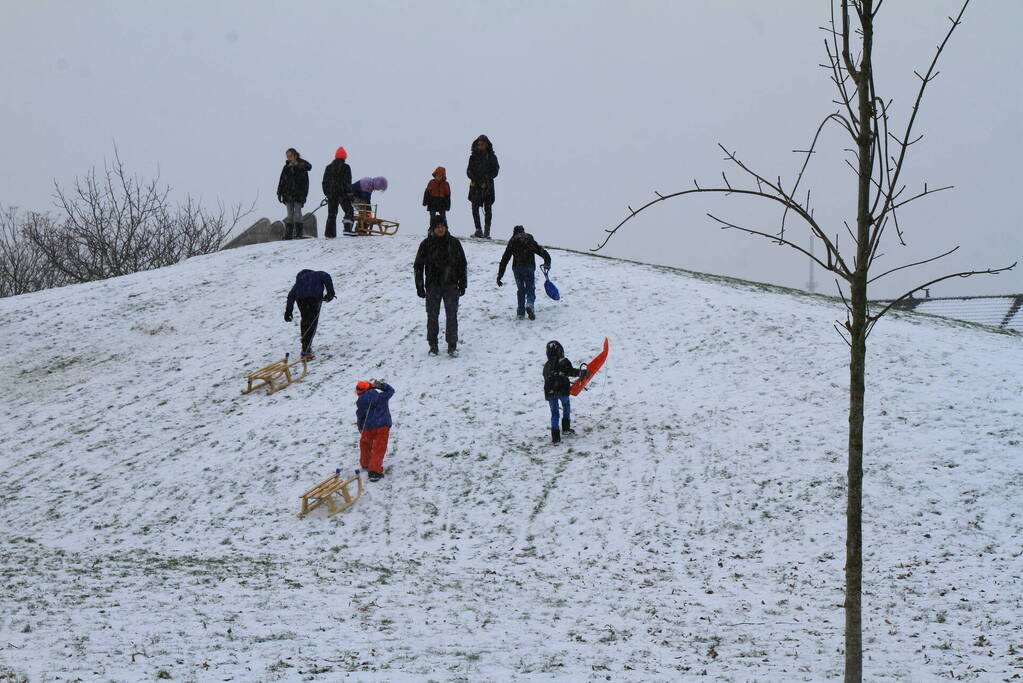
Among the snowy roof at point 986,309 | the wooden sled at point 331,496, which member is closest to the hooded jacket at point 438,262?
the wooden sled at point 331,496

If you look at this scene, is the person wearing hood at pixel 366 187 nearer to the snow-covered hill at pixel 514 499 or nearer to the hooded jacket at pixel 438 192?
the hooded jacket at pixel 438 192

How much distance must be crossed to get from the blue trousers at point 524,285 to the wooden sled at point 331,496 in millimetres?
6903

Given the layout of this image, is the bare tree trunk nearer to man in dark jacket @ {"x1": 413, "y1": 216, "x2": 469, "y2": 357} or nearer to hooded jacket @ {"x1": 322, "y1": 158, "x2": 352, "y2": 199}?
man in dark jacket @ {"x1": 413, "y1": 216, "x2": 469, "y2": 357}

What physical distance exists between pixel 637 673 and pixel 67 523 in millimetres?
8757

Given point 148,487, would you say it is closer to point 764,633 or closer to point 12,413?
point 12,413

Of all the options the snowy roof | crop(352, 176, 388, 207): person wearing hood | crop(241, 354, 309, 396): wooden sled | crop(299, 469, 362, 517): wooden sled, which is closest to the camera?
crop(299, 469, 362, 517): wooden sled

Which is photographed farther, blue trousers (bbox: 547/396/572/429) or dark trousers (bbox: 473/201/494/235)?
dark trousers (bbox: 473/201/494/235)

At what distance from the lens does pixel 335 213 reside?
2464cm

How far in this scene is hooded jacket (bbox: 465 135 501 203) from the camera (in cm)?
2189

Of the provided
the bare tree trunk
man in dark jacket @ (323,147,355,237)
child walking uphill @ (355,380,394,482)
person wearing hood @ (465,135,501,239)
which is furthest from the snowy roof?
the bare tree trunk

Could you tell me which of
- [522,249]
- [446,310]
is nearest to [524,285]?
[522,249]

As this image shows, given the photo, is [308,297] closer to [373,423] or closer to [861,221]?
[373,423]

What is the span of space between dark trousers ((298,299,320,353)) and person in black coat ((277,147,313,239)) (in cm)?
754

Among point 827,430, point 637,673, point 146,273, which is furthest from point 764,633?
point 146,273
